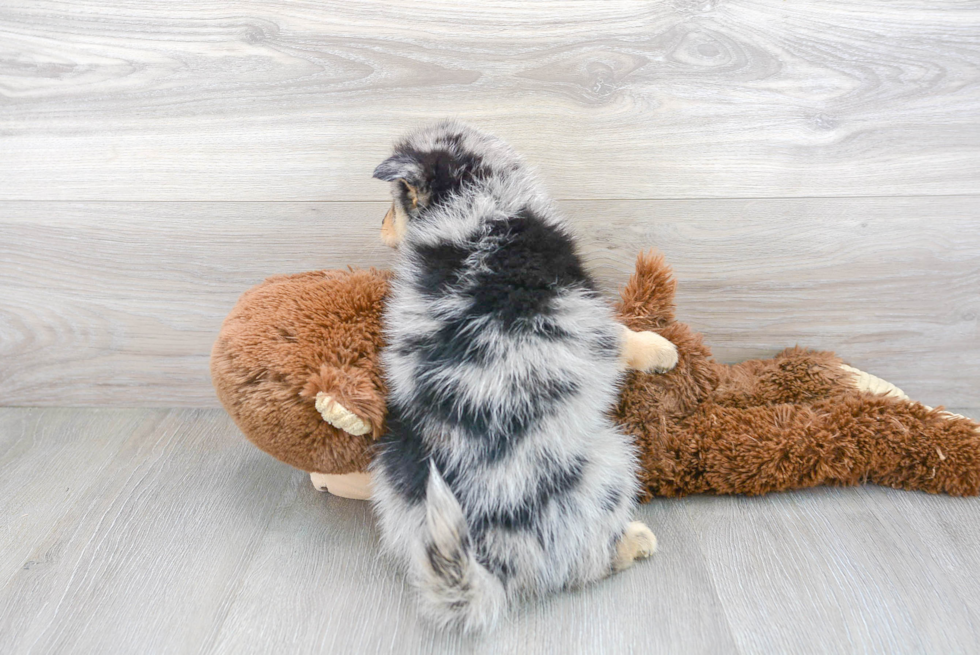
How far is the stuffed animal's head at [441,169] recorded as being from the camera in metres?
0.81

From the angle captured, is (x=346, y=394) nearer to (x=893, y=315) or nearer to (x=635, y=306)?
(x=635, y=306)

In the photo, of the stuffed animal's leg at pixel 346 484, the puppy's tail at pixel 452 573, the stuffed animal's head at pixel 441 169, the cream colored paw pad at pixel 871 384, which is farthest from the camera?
the cream colored paw pad at pixel 871 384

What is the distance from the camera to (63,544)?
0.91 meters

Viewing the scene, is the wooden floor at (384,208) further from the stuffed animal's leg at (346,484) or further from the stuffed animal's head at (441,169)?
the stuffed animal's head at (441,169)

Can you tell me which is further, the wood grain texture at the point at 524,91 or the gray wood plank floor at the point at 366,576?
the wood grain texture at the point at 524,91

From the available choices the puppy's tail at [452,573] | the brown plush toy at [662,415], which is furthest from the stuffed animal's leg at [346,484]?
the puppy's tail at [452,573]

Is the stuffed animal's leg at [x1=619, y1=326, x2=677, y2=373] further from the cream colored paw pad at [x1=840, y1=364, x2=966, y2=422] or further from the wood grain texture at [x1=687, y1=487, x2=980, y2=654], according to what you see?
the cream colored paw pad at [x1=840, y1=364, x2=966, y2=422]

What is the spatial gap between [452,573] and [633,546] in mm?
253

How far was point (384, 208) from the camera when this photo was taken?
107cm

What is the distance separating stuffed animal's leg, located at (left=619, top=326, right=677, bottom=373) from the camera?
2.83 feet

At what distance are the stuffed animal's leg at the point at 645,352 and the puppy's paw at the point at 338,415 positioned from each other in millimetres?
352

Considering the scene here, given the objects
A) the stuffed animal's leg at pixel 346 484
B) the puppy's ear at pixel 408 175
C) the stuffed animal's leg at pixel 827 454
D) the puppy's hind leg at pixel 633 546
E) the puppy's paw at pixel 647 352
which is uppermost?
the puppy's ear at pixel 408 175

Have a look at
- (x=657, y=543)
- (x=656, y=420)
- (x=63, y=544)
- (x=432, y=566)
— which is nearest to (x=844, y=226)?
(x=656, y=420)

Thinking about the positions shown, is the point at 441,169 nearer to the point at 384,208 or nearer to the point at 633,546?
the point at 384,208
